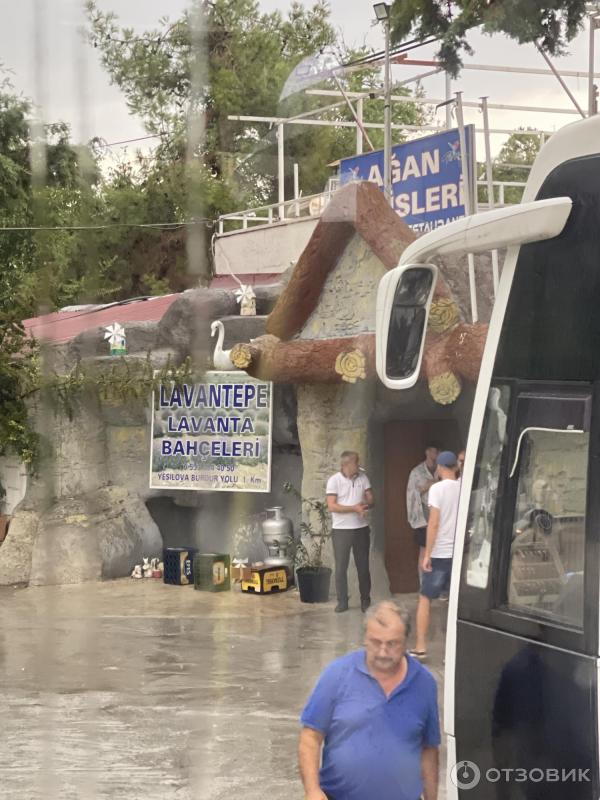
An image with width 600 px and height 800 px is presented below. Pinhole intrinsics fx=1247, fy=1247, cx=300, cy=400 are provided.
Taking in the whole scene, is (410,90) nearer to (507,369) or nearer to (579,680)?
(507,369)

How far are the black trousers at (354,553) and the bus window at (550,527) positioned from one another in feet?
20.0

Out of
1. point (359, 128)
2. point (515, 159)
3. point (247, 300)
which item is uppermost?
point (359, 128)

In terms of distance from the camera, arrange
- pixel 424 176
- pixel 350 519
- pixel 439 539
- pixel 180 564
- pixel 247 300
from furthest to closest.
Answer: pixel 247 300, pixel 180 564, pixel 350 519, pixel 424 176, pixel 439 539

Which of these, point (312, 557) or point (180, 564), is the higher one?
point (312, 557)

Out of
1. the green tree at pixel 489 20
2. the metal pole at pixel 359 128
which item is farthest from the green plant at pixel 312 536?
the green tree at pixel 489 20

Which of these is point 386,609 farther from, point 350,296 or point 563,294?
point 350,296

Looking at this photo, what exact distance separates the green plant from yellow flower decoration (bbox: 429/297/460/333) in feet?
7.83

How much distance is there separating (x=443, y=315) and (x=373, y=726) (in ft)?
16.9

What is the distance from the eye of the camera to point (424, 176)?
7957 millimetres

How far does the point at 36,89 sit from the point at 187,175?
1.71 metres

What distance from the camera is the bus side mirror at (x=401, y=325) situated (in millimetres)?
2961

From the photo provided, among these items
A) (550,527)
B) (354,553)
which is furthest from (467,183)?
(550,527)

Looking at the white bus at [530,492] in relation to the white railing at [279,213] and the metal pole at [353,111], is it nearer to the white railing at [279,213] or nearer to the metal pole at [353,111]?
the metal pole at [353,111]

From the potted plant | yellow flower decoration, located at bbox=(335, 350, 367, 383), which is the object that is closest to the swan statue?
the potted plant
